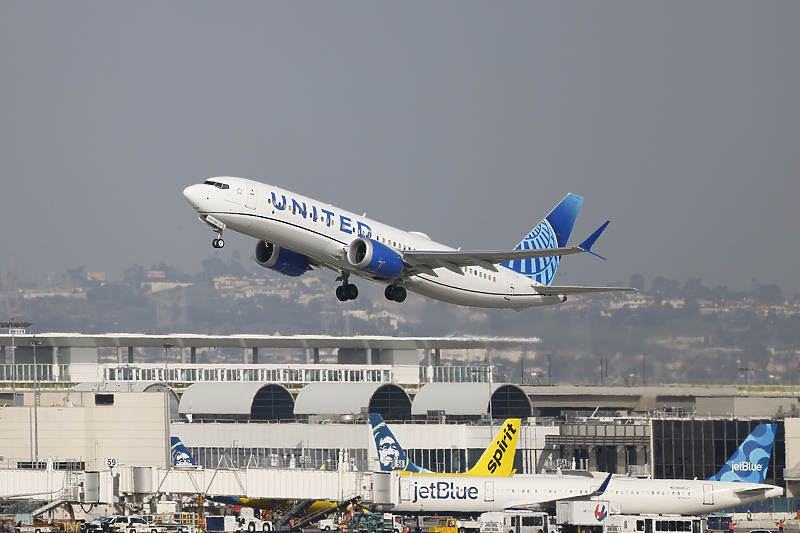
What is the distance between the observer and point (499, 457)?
74.5m

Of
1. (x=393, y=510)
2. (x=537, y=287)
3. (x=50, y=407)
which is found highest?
(x=537, y=287)

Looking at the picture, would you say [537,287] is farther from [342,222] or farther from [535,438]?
[535,438]

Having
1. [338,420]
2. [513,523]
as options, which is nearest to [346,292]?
[513,523]

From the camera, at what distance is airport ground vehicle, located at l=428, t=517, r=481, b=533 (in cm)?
6744

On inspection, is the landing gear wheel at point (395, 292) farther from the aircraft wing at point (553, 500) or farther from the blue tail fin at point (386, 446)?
the blue tail fin at point (386, 446)

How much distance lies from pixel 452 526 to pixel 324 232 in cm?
1999

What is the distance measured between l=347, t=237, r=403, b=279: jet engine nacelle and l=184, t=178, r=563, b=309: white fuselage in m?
0.41

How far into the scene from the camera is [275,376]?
146750mm

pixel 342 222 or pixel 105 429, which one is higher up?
pixel 342 222

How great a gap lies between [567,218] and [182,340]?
9145 cm

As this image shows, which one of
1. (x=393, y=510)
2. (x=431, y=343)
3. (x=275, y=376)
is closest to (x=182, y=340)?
(x=275, y=376)

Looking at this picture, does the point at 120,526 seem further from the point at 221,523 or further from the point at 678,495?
the point at 678,495

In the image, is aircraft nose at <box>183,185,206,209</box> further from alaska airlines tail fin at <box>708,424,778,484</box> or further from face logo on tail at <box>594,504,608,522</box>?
alaska airlines tail fin at <box>708,424,778,484</box>

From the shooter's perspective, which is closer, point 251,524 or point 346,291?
point 346,291
